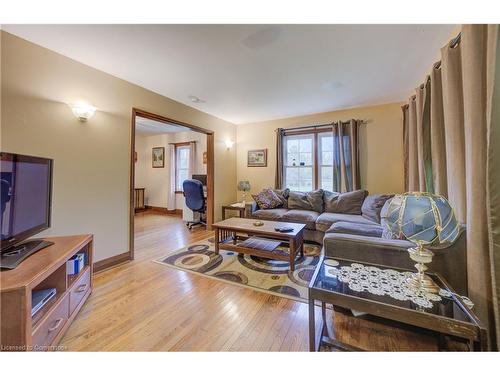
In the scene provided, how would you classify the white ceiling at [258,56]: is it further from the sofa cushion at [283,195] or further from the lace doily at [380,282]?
the lace doily at [380,282]

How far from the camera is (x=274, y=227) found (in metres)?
2.62

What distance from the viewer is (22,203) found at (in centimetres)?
138

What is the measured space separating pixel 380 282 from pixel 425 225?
0.42 metres

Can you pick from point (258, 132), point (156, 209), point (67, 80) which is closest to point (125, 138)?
point (67, 80)

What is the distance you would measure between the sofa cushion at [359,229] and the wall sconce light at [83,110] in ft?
11.0

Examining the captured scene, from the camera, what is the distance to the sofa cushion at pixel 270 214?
11.3 feet

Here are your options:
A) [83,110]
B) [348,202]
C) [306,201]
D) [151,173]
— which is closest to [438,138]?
[348,202]

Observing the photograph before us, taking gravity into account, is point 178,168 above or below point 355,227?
above

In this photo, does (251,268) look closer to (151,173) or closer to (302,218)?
(302,218)

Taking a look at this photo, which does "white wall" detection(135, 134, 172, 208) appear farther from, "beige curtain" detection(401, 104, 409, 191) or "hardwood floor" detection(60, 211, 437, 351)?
"beige curtain" detection(401, 104, 409, 191)

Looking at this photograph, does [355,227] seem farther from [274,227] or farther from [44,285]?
[44,285]

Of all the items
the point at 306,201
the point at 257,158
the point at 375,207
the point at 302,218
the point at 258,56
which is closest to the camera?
the point at 258,56
